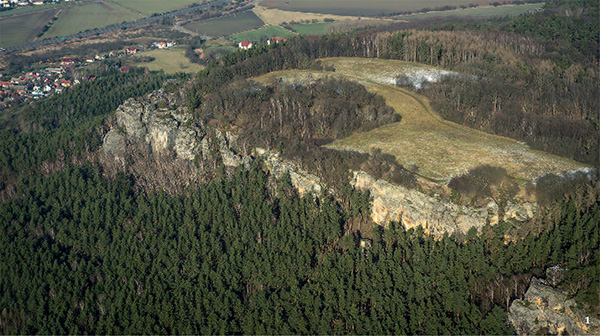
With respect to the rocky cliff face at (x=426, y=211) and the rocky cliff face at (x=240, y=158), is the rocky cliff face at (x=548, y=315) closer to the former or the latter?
the rocky cliff face at (x=426, y=211)

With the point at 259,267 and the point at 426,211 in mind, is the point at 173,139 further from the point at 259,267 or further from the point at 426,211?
the point at 426,211

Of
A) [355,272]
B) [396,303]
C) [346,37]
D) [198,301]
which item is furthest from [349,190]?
[346,37]

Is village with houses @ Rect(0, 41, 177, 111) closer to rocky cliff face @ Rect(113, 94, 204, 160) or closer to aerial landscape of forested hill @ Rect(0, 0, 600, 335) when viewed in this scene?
aerial landscape of forested hill @ Rect(0, 0, 600, 335)

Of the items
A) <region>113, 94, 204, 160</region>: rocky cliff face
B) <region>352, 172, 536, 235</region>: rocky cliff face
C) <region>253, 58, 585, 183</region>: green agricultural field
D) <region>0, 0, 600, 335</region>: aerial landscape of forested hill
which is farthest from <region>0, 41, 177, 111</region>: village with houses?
<region>352, 172, 536, 235</region>: rocky cliff face

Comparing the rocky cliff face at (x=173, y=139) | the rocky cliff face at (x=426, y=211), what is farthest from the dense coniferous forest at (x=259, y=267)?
the rocky cliff face at (x=173, y=139)

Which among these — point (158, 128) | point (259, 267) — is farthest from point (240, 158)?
point (259, 267)

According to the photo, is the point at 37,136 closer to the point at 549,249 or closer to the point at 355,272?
the point at 355,272
